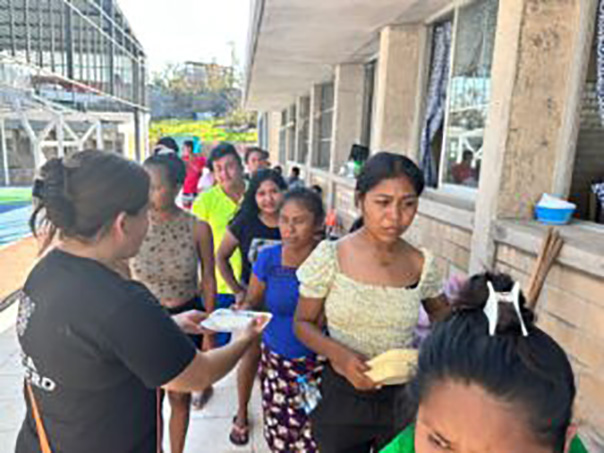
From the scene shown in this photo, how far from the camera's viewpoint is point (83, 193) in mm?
1199

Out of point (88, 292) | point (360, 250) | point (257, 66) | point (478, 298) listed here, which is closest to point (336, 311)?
point (360, 250)

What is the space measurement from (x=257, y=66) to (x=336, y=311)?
7.39 metres

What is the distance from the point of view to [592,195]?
2529 millimetres

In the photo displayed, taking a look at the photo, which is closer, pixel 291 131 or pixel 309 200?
pixel 309 200

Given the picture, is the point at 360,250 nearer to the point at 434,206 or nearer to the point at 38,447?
the point at 38,447

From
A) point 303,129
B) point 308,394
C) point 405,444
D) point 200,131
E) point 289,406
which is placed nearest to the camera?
point 405,444

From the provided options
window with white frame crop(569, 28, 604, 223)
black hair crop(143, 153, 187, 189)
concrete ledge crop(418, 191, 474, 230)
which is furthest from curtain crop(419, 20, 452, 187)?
black hair crop(143, 153, 187, 189)

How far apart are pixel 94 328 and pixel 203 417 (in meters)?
2.05

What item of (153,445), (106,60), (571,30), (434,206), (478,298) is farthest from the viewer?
(106,60)

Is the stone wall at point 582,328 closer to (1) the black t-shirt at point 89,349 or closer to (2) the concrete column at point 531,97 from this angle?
(2) the concrete column at point 531,97

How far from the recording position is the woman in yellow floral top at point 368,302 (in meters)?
1.49

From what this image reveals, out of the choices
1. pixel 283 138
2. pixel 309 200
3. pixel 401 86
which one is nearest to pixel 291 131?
pixel 283 138

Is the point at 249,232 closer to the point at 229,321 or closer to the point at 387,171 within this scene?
the point at 229,321

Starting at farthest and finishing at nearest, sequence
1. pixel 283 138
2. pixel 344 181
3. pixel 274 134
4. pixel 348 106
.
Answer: pixel 274 134, pixel 283 138, pixel 348 106, pixel 344 181
